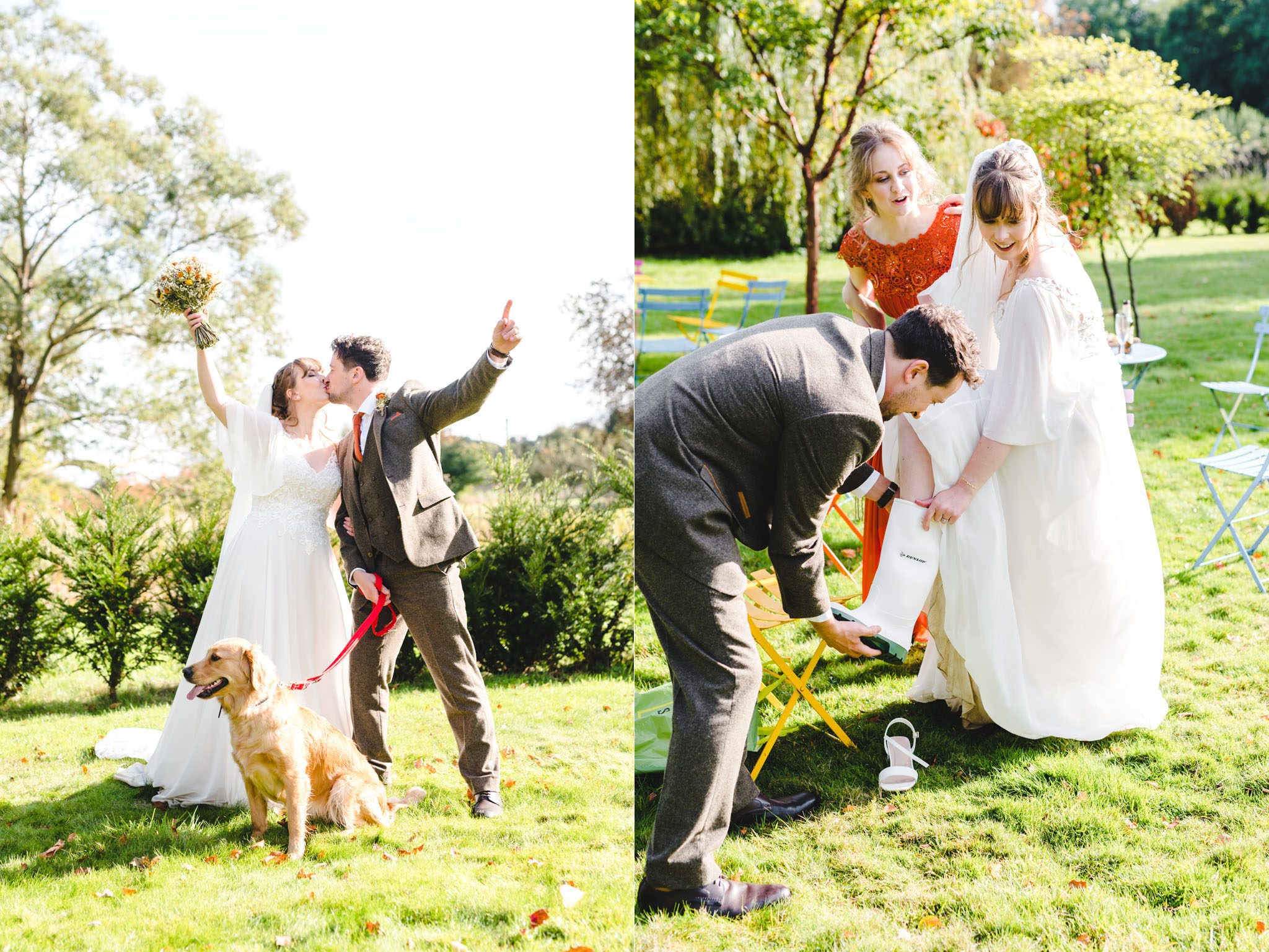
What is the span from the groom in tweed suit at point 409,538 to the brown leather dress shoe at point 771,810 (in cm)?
82

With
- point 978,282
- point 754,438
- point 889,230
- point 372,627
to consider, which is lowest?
point 372,627

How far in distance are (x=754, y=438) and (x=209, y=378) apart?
1.90 m

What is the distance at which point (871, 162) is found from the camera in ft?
12.9

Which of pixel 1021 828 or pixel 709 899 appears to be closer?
pixel 709 899

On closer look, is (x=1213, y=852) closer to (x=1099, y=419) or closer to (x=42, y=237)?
(x=1099, y=419)

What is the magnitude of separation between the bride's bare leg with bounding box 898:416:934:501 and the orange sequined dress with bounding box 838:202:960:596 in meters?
0.38

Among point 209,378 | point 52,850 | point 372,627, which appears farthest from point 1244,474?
point 52,850

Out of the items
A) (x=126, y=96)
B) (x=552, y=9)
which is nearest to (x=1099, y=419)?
(x=552, y=9)

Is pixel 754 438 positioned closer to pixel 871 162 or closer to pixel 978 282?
pixel 978 282

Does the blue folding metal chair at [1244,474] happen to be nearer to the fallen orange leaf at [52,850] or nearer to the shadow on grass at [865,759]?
the shadow on grass at [865,759]

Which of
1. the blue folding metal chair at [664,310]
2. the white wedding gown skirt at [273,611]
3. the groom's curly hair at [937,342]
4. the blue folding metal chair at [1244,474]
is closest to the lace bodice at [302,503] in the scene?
the white wedding gown skirt at [273,611]

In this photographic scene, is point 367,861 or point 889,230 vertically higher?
point 889,230

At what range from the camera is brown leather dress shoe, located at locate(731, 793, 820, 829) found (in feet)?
10.5

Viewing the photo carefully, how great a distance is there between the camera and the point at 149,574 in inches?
193
